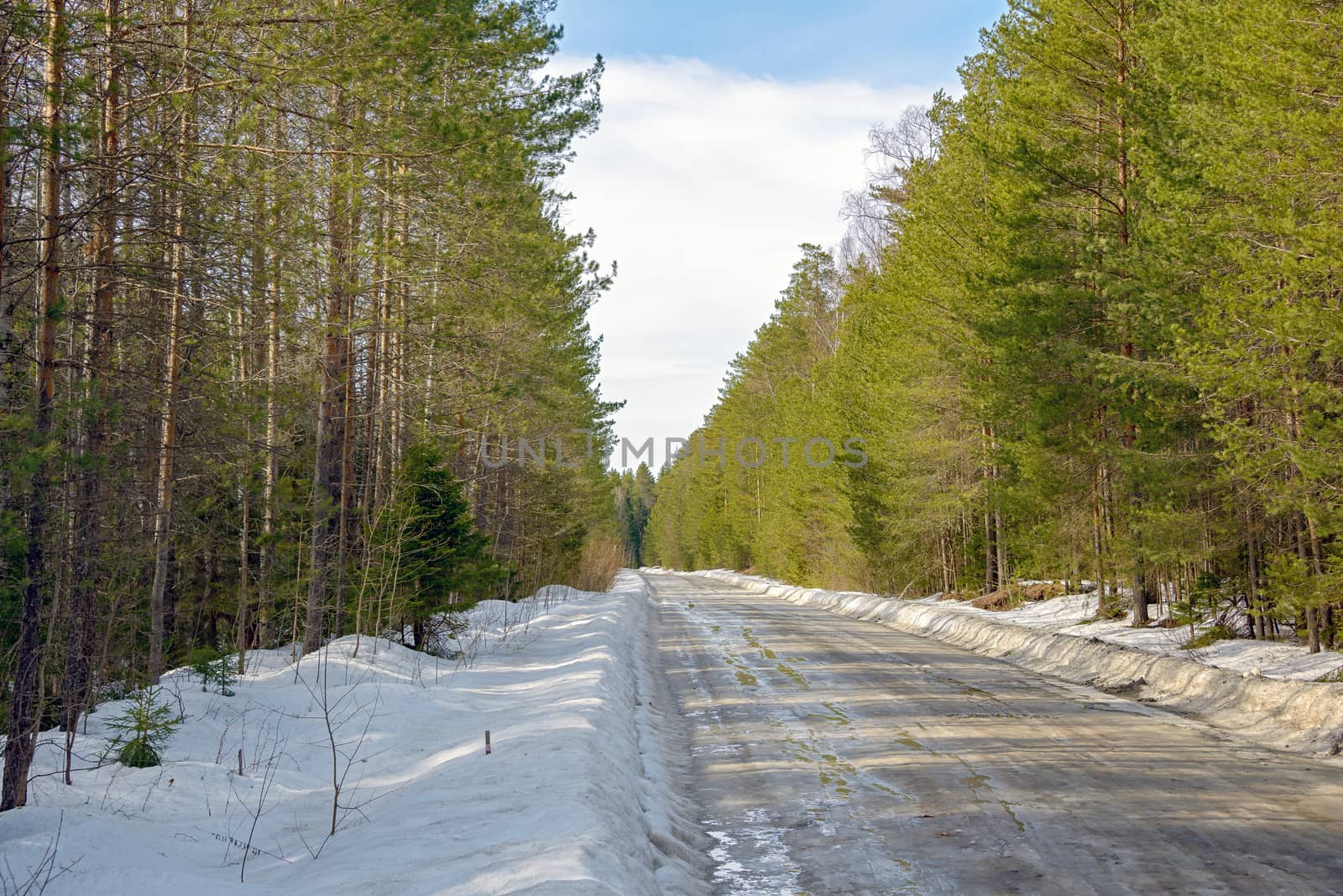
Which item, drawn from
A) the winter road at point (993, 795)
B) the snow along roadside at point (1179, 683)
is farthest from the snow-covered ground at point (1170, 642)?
the winter road at point (993, 795)

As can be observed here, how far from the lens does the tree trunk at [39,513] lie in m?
5.91

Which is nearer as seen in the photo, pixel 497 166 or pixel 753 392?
pixel 497 166

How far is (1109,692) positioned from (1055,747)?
4022 mm

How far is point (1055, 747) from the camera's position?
8703 mm

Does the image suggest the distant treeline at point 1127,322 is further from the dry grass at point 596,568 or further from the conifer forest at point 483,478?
the dry grass at point 596,568

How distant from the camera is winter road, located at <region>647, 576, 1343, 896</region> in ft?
18.1

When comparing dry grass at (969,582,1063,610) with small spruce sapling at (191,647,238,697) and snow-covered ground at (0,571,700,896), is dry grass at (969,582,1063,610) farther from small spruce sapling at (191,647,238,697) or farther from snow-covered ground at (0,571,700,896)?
small spruce sapling at (191,647,238,697)

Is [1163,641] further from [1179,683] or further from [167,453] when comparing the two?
[167,453]

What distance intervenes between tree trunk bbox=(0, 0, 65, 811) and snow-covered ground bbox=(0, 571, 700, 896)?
1.07 feet

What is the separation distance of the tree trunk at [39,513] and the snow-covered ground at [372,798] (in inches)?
12.8

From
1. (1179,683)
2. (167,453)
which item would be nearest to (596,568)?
(1179,683)

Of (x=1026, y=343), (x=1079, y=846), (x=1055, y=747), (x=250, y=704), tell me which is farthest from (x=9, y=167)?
(x=1026, y=343)

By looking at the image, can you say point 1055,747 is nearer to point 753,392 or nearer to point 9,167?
point 9,167

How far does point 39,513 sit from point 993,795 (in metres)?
7.04
